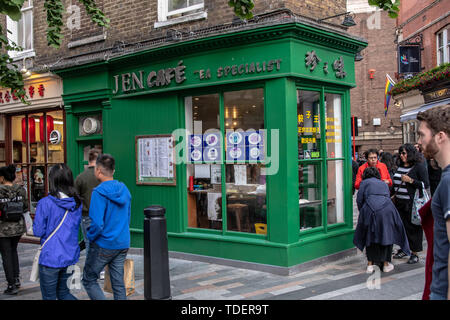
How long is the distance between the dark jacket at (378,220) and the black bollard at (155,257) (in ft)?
11.1

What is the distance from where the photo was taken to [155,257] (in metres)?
4.94

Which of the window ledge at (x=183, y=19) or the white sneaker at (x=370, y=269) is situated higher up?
the window ledge at (x=183, y=19)

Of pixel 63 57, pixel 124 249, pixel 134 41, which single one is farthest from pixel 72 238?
pixel 63 57

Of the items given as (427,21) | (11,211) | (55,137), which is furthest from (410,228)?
(427,21)

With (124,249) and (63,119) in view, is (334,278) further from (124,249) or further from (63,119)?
(63,119)

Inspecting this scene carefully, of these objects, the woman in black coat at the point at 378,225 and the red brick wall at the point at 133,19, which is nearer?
the woman in black coat at the point at 378,225

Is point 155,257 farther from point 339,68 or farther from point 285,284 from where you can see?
point 339,68

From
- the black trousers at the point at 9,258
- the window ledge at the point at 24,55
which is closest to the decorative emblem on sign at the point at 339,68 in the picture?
the black trousers at the point at 9,258

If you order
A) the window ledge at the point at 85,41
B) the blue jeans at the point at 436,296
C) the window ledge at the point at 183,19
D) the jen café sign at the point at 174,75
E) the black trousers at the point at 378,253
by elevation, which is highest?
the window ledge at the point at 85,41

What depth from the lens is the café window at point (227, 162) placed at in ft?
24.2

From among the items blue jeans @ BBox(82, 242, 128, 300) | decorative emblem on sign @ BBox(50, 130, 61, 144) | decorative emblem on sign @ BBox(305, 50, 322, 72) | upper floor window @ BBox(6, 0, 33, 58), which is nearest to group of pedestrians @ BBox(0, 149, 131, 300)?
blue jeans @ BBox(82, 242, 128, 300)

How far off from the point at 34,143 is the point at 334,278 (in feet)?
27.5

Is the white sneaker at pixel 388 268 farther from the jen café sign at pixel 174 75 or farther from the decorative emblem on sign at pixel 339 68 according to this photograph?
the jen café sign at pixel 174 75

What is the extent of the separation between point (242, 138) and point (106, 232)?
3524 millimetres
